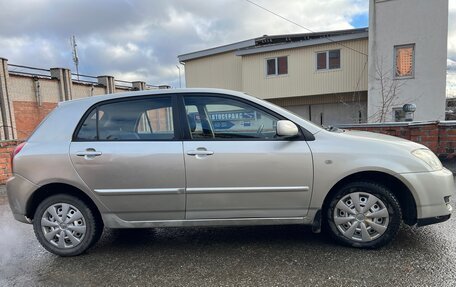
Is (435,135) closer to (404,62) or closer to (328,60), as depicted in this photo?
(404,62)

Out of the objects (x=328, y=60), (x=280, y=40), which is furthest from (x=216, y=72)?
(x=328, y=60)

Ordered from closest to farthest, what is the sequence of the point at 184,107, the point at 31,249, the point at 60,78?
the point at 184,107 → the point at 31,249 → the point at 60,78

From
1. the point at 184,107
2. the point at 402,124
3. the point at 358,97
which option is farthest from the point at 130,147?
the point at 358,97

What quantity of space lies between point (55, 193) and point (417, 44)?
601 inches

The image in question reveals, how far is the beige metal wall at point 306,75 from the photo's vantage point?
1588 centimetres

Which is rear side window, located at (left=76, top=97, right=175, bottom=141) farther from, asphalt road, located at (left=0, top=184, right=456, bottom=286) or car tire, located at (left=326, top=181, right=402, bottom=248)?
car tire, located at (left=326, top=181, right=402, bottom=248)

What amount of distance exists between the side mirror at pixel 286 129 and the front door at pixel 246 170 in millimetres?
107

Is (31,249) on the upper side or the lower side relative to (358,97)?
lower

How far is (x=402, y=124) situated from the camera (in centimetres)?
689

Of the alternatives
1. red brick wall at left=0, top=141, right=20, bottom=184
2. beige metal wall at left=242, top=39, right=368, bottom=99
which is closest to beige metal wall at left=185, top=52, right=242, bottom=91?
beige metal wall at left=242, top=39, right=368, bottom=99

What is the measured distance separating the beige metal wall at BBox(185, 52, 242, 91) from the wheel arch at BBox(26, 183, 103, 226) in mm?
16584

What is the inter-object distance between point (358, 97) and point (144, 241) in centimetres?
1563

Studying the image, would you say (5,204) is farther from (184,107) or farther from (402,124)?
(402,124)

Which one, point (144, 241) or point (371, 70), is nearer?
point (144, 241)
